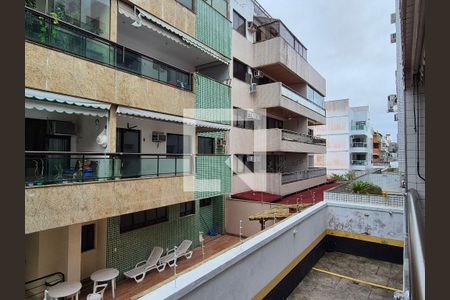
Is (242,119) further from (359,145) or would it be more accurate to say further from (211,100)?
(359,145)

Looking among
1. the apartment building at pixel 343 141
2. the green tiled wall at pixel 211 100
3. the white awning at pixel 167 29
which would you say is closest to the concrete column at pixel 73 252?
the green tiled wall at pixel 211 100

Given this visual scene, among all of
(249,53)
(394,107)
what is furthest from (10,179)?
(394,107)

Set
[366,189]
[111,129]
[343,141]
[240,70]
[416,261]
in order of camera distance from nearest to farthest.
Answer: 1. [416,261]
2. [111,129]
3. [366,189]
4. [240,70]
5. [343,141]

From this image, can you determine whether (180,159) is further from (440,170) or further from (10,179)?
(440,170)

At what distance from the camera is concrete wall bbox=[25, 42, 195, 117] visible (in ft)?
17.9

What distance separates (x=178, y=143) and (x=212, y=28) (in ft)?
18.3

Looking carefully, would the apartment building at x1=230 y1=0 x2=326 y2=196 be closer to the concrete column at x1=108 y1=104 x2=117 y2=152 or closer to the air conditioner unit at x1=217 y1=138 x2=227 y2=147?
the air conditioner unit at x1=217 y1=138 x2=227 y2=147

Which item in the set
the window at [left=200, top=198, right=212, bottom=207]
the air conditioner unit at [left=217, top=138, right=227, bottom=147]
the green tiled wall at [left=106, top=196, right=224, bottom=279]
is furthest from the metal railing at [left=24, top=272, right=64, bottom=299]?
the air conditioner unit at [left=217, top=138, right=227, bottom=147]

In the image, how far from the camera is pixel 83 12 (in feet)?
22.5

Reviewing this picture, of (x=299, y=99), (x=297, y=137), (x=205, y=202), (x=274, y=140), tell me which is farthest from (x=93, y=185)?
(x=299, y=99)

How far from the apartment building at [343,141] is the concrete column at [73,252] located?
130 ft

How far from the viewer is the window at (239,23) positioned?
1538 centimetres

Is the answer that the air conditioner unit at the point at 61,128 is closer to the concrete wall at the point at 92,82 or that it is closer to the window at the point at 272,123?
the concrete wall at the point at 92,82

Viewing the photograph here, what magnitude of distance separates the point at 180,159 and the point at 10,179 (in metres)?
7.04
